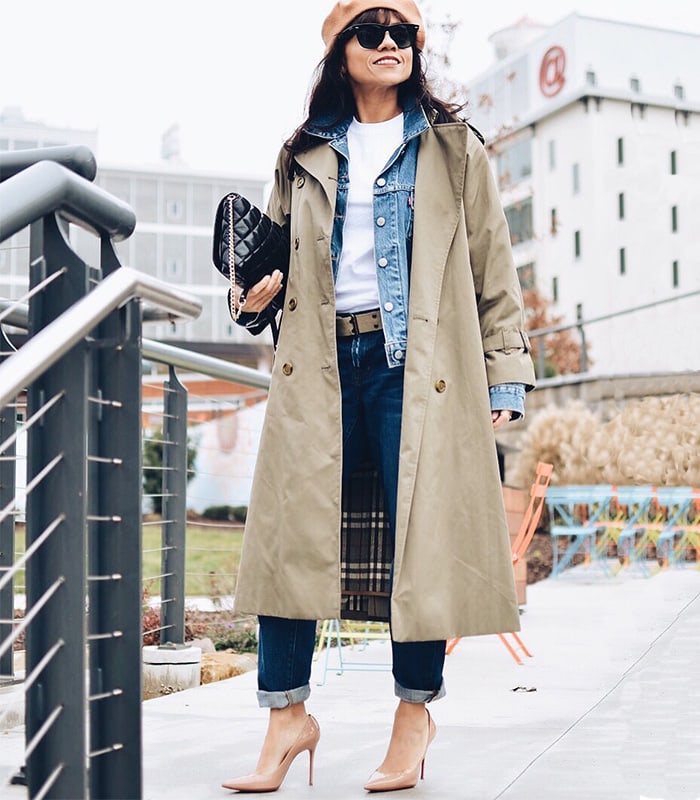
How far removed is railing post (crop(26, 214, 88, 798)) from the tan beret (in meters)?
1.31

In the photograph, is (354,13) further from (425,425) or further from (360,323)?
(425,425)

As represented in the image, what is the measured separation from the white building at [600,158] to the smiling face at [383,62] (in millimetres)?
Answer: 19913

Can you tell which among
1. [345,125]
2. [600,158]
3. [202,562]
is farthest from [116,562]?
[600,158]

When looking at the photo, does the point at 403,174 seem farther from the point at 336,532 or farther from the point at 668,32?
the point at 668,32

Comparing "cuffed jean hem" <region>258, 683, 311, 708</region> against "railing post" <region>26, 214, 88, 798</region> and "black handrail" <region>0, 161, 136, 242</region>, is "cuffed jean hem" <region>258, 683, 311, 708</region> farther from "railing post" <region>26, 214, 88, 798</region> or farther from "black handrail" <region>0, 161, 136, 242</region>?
"black handrail" <region>0, 161, 136, 242</region>

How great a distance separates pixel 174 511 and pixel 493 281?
194cm

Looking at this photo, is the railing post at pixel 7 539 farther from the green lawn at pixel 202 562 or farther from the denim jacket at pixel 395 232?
the denim jacket at pixel 395 232

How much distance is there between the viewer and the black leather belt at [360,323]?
2812 millimetres

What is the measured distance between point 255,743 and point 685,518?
6941mm

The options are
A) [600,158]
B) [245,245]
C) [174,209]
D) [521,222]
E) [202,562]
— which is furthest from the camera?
[174,209]

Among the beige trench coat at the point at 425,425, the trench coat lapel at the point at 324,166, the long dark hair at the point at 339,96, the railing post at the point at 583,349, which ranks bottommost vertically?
the beige trench coat at the point at 425,425

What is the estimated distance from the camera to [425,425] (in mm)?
2723

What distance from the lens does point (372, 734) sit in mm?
3490

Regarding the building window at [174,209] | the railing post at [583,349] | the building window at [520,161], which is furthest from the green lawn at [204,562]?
the building window at [174,209]
